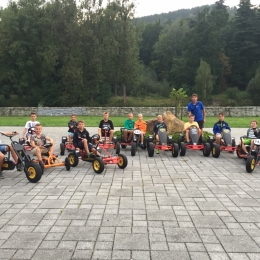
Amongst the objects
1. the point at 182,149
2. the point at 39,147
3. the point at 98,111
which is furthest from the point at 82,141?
the point at 98,111

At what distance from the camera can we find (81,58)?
3584cm

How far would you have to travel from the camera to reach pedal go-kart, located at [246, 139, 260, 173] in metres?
6.34

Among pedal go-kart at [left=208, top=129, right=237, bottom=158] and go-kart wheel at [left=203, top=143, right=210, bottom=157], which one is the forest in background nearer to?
pedal go-kart at [left=208, top=129, right=237, bottom=158]

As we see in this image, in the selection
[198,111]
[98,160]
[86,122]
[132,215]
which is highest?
[198,111]

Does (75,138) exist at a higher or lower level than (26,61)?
lower

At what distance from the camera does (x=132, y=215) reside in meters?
3.97

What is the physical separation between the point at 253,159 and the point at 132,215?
11.8ft

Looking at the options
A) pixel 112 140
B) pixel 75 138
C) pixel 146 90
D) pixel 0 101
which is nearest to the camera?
pixel 75 138

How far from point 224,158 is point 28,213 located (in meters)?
5.67

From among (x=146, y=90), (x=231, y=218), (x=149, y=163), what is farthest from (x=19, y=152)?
(x=146, y=90)

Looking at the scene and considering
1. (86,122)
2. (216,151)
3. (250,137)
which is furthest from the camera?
(86,122)

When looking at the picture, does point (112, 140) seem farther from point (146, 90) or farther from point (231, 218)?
point (146, 90)

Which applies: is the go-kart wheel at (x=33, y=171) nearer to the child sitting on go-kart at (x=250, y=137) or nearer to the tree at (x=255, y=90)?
the child sitting on go-kart at (x=250, y=137)

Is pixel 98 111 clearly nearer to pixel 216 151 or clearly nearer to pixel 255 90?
pixel 255 90
